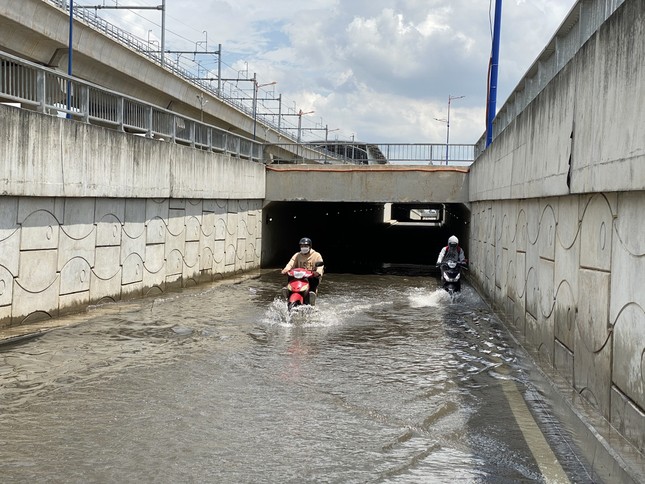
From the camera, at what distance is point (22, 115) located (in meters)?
12.7

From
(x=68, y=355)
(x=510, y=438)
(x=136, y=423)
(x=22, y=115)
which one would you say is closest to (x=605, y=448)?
(x=510, y=438)

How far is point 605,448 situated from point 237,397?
13.5 ft

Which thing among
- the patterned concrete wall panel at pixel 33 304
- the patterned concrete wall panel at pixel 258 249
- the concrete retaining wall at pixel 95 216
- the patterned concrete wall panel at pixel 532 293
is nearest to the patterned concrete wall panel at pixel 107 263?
the concrete retaining wall at pixel 95 216

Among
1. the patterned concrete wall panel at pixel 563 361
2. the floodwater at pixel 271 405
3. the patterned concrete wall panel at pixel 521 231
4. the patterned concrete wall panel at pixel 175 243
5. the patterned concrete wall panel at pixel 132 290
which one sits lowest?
the floodwater at pixel 271 405

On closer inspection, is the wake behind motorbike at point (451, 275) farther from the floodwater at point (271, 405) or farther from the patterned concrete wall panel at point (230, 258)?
the patterned concrete wall panel at point (230, 258)

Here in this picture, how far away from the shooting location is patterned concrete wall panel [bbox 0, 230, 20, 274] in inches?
484

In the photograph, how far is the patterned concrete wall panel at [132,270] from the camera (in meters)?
17.3

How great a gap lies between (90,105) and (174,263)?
5633mm

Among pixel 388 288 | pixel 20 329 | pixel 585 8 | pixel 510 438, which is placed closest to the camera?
pixel 510 438

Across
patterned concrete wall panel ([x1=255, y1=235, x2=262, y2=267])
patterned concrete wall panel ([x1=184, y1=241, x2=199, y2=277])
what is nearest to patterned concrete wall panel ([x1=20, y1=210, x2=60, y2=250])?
patterned concrete wall panel ([x1=184, y1=241, x2=199, y2=277])

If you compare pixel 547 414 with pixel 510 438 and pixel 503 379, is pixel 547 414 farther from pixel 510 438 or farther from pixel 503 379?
pixel 503 379

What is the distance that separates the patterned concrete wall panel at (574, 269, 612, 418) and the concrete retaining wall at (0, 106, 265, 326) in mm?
8914

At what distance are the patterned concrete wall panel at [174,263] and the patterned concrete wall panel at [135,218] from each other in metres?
1.89

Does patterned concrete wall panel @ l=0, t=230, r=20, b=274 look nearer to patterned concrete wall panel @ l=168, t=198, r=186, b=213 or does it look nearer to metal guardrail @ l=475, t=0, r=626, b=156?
patterned concrete wall panel @ l=168, t=198, r=186, b=213
